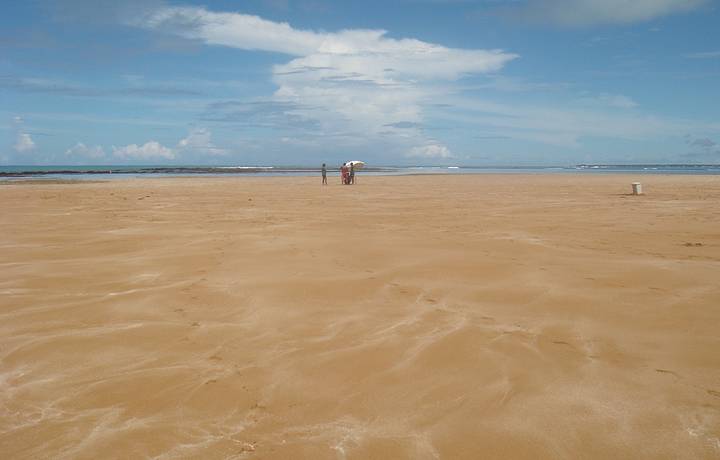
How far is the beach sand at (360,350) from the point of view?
2723mm

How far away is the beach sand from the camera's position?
2723mm

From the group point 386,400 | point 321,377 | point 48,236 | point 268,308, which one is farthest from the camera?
point 48,236

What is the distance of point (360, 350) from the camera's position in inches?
153

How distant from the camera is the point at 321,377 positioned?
135 inches

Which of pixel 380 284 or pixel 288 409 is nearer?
pixel 288 409

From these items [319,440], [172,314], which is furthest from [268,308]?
[319,440]

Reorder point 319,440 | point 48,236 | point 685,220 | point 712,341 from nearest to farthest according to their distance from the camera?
point 319,440, point 712,341, point 48,236, point 685,220

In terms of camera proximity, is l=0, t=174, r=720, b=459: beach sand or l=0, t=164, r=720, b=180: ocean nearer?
l=0, t=174, r=720, b=459: beach sand

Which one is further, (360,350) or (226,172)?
(226,172)

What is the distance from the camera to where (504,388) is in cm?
326

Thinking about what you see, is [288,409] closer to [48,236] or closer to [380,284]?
[380,284]

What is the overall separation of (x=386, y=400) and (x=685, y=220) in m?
10.7

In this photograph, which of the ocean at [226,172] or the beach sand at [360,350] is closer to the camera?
the beach sand at [360,350]

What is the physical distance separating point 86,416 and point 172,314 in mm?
1844
